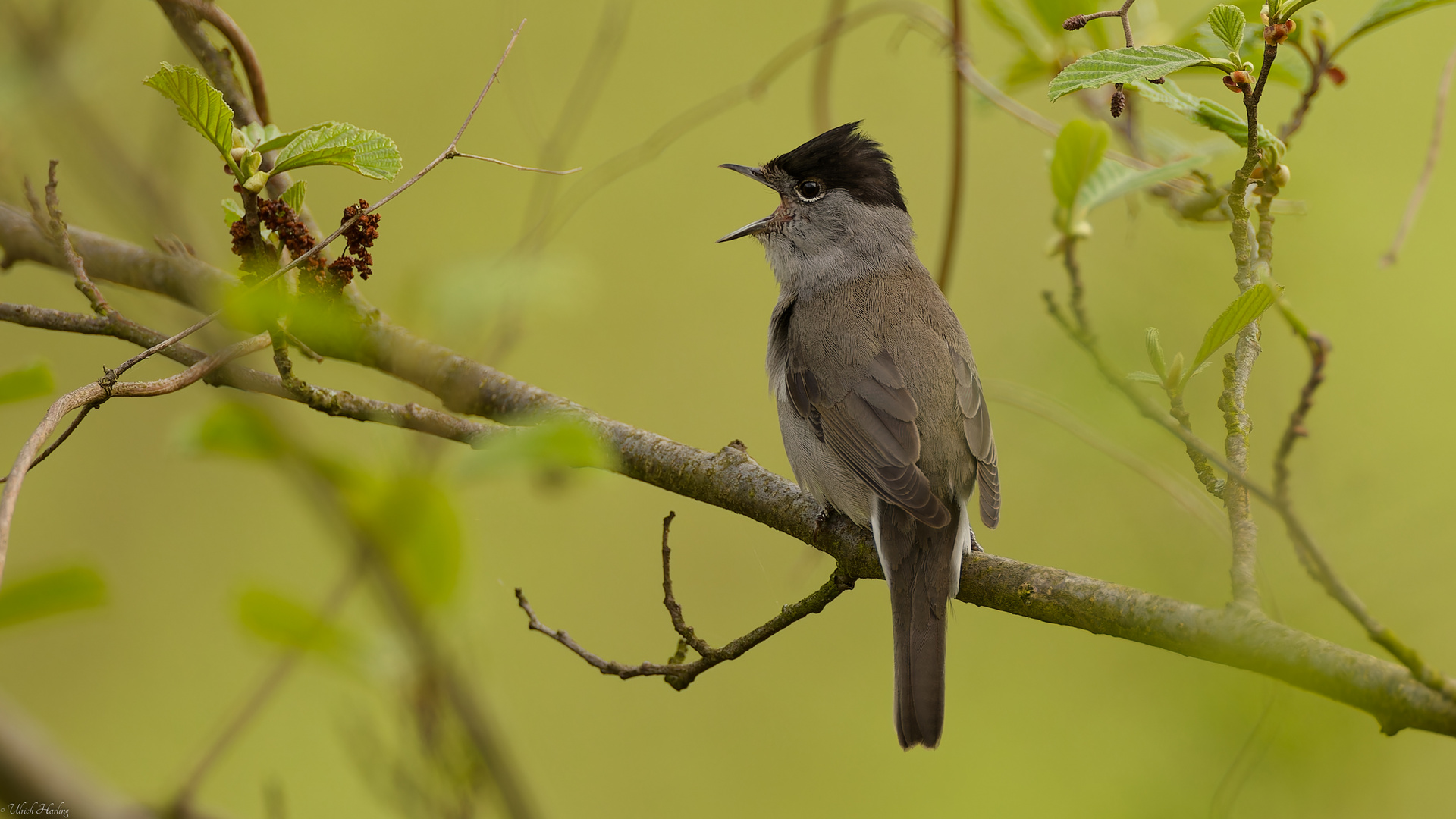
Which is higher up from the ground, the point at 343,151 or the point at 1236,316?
the point at 343,151

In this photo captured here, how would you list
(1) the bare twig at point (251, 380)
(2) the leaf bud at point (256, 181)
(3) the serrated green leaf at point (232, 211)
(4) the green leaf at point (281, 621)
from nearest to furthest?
(4) the green leaf at point (281, 621), (2) the leaf bud at point (256, 181), (3) the serrated green leaf at point (232, 211), (1) the bare twig at point (251, 380)

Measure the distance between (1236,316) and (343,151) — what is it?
4.31 ft

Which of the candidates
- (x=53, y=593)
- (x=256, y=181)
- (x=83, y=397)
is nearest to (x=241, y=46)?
(x=256, y=181)

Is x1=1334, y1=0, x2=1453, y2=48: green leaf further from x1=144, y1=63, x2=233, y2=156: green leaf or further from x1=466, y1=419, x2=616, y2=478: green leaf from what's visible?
x1=144, y1=63, x2=233, y2=156: green leaf

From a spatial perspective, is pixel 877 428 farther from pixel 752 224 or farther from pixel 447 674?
pixel 447 674

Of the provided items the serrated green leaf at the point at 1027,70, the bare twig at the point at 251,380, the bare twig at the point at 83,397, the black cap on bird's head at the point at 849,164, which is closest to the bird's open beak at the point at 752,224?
the black cap on bird's head at the point at 849,164

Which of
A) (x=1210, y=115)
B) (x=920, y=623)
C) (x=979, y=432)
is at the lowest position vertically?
(x=920, y=623)

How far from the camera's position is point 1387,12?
1.89 meters

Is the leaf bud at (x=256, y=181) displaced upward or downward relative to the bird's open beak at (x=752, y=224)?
upward

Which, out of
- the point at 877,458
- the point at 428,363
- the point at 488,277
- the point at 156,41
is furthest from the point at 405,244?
the point at 488,277

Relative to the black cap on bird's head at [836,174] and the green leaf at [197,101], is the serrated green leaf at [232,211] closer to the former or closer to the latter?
the green leaf at [197,101]

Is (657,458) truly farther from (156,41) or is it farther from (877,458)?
(156,41)

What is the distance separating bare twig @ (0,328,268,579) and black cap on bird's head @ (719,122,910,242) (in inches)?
76.0

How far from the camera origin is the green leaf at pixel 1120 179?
6.13 ft
